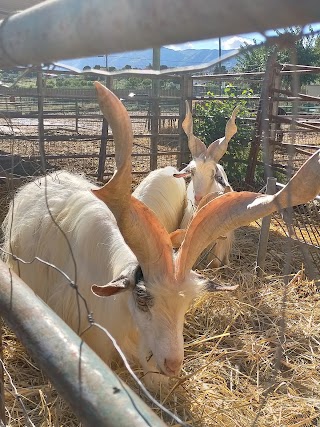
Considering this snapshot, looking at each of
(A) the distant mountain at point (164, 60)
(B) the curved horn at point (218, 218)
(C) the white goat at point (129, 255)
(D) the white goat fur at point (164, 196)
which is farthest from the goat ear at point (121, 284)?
(D) the white goat fur at point (164, 196)

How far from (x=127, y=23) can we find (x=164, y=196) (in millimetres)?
4145

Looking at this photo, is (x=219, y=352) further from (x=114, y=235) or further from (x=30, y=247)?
(x=30, y=247)

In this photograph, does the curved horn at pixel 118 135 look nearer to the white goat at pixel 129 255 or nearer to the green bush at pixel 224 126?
the white goat at pixel 129 255

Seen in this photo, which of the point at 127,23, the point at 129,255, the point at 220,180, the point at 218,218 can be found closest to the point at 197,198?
the point at 220,180

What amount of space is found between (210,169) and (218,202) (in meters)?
2.79

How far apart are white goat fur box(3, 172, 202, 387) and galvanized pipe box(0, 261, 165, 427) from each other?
0.97 meters

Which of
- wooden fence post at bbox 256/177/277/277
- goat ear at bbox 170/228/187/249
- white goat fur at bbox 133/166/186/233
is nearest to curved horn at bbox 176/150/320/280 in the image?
goat ear at bbox 170/228/187/249

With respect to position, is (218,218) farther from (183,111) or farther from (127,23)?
(183,111)

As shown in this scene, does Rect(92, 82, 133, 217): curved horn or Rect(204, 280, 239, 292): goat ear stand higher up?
Rect(92, 82, 133, 217): curved horn

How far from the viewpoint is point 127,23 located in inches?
26.7

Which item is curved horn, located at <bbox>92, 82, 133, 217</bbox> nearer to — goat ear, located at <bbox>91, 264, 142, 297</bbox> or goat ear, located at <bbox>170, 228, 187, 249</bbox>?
goat ear, located at <bbox>91, 264, 142, 297</bbox>

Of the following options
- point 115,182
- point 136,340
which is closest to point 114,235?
point 136,340

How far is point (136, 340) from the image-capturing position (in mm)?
2684

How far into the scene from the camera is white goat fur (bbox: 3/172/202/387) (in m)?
2.39
